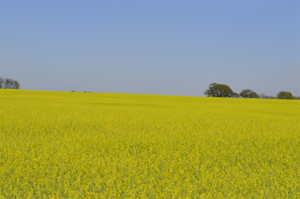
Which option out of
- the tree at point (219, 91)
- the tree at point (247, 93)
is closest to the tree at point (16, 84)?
the tree at point (219, 91)

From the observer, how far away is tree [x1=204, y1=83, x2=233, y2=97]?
78062 millimetres

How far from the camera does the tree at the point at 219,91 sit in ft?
256

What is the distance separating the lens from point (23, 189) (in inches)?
120

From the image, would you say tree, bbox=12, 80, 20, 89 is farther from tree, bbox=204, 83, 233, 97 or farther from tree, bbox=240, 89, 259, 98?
tree, bbox=240, 89, 259, 98

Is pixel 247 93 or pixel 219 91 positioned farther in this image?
pixel 247 93

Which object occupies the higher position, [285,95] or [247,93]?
[247,93]

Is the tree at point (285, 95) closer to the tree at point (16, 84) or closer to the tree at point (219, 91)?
the tree at point (219, 91)

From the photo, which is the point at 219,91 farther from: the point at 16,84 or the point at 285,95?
the point at 16,84

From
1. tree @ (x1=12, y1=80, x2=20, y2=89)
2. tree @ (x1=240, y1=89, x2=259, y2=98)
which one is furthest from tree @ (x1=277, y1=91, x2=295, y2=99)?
tree @ (x1=12, y1=80, x2=20, y2=89)

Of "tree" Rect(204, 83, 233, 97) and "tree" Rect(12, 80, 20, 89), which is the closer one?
"tree" Rect(204, 83, 233, 97)

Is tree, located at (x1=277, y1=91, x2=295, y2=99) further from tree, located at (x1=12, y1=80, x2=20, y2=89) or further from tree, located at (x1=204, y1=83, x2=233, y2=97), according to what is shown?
tree, located at (x1=12, y1=80, x2=20, y2=89)

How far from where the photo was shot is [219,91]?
78.7 metres

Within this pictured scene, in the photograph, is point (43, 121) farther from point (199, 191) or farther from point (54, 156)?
point (199, 191)

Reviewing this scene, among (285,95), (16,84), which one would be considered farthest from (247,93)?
(16,84)
